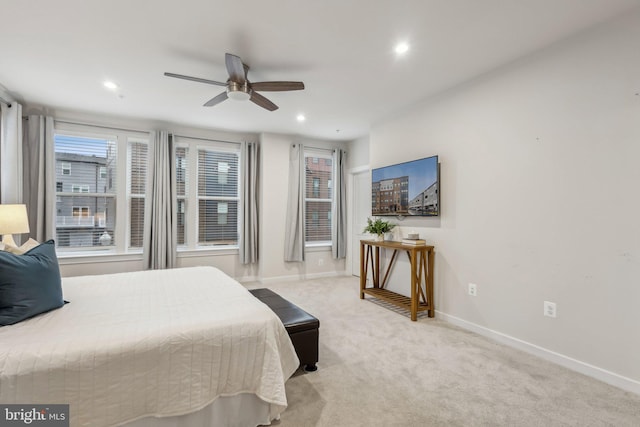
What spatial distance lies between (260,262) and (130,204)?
2167 mm

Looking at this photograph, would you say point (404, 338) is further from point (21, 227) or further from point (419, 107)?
point (21, 227)

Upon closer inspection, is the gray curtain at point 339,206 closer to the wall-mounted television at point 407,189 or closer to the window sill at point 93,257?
the wall-mounted television at point 407,189

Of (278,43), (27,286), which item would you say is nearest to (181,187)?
(278,43)

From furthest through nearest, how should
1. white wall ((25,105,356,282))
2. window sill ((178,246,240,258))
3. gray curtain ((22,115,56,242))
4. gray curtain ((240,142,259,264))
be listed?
gray curtain ((240,142,259,264))
white wall ((25,105,356,282))
window sill ((178,246,240,258))
gray curtain ((22,115,56,242))

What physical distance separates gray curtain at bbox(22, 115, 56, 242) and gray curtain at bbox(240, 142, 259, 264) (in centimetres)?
250

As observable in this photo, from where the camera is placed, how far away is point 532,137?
8.26ft

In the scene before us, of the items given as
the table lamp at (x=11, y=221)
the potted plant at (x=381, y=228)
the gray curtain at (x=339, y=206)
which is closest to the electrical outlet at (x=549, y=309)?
the potted plant at (x=381, y=228)

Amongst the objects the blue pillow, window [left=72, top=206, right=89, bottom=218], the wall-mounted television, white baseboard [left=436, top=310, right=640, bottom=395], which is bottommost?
white baseboard [left=436, top=310, right=640, bottom=395]

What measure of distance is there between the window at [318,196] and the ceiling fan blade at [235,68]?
291 cm

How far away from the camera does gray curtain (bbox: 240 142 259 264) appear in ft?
16.3

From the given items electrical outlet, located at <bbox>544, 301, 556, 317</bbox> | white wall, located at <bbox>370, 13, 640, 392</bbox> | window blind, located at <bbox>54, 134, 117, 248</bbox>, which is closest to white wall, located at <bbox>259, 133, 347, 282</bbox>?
window blind, located at <bbox>54, 134, 117, 248</bbox>

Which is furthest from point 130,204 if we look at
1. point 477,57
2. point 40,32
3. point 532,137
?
point 532,137

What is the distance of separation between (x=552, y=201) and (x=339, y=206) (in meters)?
3.47

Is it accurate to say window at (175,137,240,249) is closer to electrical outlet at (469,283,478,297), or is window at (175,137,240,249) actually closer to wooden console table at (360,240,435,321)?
wooden console table at (360,240,435,321)
